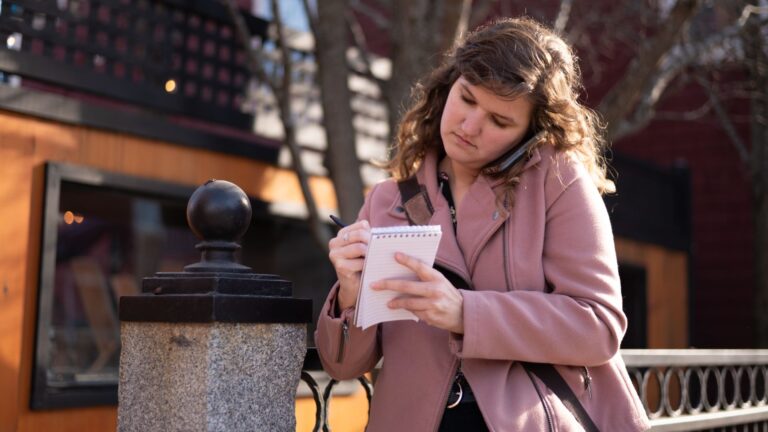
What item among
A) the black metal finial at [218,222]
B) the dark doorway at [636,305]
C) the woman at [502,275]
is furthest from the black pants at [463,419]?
the dark doorway at [636,305]

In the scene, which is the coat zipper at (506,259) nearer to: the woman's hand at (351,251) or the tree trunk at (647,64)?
the woman's hand at (351,251)

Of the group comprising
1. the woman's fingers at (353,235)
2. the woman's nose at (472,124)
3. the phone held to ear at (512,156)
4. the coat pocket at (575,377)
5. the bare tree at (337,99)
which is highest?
the bare tree at (337,99)

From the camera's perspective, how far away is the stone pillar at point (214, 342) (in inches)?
92.6

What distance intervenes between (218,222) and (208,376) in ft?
1.48

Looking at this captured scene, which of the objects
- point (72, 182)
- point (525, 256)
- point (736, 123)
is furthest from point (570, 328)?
point (736, 123)

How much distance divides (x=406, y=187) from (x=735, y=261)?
11165 millimetres

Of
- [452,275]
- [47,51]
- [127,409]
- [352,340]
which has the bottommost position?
[127,409]

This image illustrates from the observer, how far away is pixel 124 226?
9547mm

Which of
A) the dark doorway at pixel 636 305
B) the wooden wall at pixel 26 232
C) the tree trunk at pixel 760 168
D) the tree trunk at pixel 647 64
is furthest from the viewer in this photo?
the dark doorway at pixel 636 305

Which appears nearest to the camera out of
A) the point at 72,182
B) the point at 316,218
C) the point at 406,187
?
the point at 406,187

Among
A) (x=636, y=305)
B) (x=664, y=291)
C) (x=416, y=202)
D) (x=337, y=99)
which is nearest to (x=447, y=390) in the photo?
(x=416, y=202)

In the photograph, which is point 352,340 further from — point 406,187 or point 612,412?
point 612,412

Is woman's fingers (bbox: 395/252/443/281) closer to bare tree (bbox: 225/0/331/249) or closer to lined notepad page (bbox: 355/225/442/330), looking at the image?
lined notepad page (bbox: 355/225/442/330)

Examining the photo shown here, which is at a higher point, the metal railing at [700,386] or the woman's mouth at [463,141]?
the woman's mouth at [463,141]
